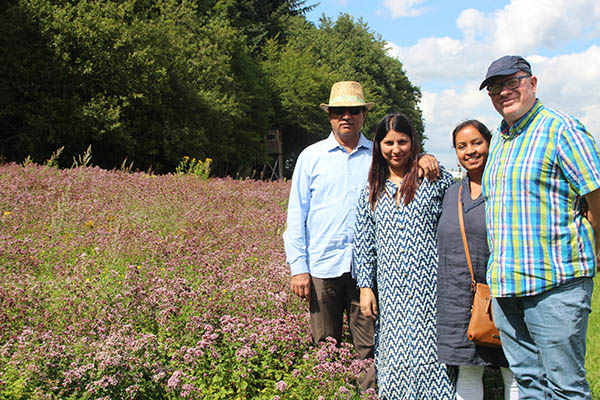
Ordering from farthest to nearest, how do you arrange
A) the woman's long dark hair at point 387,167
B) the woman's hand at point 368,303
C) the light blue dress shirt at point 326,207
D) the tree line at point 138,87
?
1. the tree line at point 138,87
2. the light blue dress shirt at point 326,207
3. the woman's hand at point 368,303
4. the woman's long dark hair at point 387,167

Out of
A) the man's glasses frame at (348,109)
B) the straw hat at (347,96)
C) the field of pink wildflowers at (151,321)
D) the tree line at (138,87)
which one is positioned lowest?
the field of pink wildflowers at (151,321)

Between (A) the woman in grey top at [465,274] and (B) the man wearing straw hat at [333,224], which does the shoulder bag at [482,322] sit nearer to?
(A) the woman in grey top at [465,274]

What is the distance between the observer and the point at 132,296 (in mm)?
3906

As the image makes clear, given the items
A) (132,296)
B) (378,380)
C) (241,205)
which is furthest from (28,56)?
(378,380)

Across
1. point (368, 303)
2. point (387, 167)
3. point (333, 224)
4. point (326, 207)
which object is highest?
point (387, 167)

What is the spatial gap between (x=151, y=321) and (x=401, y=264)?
73.9 inches

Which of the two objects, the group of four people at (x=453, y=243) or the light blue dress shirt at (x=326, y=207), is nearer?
the group of four people at (x=453, y=243)

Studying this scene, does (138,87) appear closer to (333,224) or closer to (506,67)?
(333,224)

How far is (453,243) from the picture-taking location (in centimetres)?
315

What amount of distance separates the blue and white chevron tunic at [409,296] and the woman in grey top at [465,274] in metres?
0.09

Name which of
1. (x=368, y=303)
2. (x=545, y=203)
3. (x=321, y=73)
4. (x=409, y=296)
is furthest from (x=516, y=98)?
(x=321, y=73)

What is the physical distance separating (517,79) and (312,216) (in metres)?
1.75

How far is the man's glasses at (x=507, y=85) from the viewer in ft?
8.80

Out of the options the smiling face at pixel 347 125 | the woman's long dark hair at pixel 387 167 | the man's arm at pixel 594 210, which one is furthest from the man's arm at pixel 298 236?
the man's arm at pixel 594 210
